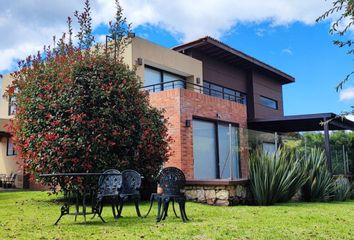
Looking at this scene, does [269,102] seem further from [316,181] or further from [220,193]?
[220,193]

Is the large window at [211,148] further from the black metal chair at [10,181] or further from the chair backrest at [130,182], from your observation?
the black metal chair at [10,181]

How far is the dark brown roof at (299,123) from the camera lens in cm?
1675

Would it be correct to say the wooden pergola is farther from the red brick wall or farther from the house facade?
the red brick wall

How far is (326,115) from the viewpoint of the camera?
1619cm

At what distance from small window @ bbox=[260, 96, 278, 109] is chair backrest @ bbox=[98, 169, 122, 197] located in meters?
18.6

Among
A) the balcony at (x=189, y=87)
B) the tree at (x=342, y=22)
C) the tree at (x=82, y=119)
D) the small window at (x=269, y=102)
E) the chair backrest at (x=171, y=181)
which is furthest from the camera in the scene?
the small window at (x=269, y=102)

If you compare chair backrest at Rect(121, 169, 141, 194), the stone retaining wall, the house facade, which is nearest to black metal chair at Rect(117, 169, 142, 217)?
chair backrest at Rect(121, 169, 141, 194)

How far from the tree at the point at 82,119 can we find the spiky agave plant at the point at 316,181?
5148mm

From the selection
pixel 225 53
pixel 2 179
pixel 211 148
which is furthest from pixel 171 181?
pixel 2 179

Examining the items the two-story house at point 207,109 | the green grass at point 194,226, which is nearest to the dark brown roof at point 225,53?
the two-story house at point 207,109

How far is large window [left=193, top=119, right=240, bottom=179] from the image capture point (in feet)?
46.6

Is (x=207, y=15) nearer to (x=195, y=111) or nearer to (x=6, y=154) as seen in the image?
(x=195, y=111)

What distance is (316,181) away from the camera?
1346cm

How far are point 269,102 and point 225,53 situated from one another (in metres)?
6.63
